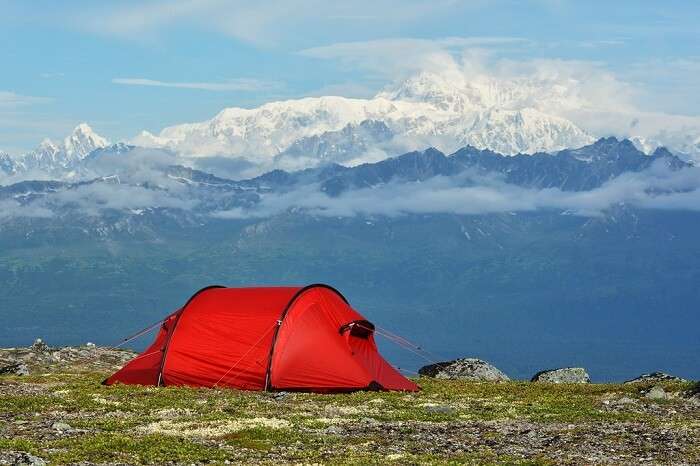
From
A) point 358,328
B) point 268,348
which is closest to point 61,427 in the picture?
point 268,348

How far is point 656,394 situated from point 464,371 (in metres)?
21.0

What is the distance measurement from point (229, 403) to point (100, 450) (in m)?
13.3

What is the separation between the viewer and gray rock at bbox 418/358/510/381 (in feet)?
221

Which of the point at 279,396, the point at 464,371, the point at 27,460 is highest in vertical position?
the point at 464,371

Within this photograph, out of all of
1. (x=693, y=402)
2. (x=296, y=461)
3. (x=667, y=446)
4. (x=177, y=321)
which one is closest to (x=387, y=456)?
(x=296, y=461)

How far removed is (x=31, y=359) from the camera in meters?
80.1

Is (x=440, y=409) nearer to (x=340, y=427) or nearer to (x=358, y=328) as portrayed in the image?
(x=340, y=427)

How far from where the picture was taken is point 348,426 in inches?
1390

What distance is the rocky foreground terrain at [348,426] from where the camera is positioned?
28703mm

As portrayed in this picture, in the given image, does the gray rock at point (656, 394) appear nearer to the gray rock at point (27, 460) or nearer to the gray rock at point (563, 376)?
the gray rock at point (563, 376)

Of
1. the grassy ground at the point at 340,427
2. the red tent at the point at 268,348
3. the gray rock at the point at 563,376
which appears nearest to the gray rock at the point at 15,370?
the red tent at the point at 268,348

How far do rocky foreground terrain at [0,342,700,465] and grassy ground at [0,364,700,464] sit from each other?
0.05m

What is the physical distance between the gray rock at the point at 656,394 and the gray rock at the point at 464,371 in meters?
18.1

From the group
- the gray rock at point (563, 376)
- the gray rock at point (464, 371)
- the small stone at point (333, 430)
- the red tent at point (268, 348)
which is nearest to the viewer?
the small stone at point (333, 430)
